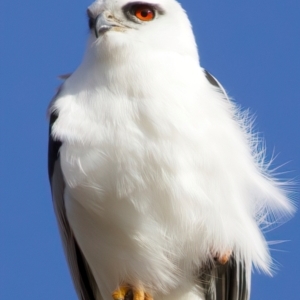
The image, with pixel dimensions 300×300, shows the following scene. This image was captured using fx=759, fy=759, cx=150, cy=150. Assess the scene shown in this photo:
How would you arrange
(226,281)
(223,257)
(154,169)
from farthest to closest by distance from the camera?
(226,281) → (223,257) → (154,169)

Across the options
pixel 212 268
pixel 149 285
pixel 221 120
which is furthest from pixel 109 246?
pixel 221 120

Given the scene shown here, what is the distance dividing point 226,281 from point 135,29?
2.05 meters

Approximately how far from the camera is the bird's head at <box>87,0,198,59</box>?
5488 mm

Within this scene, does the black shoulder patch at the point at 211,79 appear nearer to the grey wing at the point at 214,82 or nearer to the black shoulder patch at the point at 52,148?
the grey wing at the point at 214,82

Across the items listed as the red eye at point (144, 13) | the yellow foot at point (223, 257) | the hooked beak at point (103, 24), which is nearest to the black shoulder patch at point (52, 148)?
the hooked beak at point (103, 24)

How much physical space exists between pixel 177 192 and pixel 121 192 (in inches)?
15.2

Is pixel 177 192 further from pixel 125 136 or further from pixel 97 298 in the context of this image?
pixel 97 298

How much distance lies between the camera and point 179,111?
17.1 feet

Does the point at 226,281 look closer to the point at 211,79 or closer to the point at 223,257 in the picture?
the point at 223,257

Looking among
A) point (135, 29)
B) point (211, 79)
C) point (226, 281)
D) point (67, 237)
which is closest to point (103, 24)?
point (135, 29)

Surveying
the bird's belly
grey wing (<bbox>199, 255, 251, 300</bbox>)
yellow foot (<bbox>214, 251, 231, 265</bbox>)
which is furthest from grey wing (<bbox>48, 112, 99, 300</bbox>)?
yellow foot (<bbox>214, 251, 231, 265</bbox>)

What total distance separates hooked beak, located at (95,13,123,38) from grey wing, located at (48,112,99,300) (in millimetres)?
691

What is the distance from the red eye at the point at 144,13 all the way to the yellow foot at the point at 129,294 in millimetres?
2020

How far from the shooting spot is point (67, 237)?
232 inches
